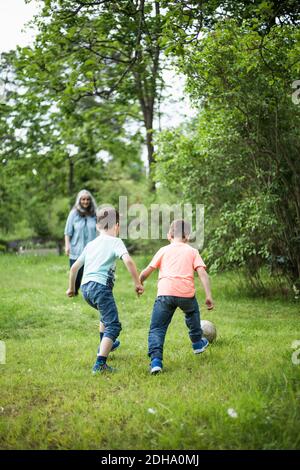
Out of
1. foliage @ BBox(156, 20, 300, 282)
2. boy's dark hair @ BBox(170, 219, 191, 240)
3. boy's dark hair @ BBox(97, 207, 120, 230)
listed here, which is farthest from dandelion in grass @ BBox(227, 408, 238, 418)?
foliage @ BBox(156, 20, 300, 282)

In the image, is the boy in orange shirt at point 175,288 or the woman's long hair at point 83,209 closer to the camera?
the boy in orange shirt at point 175,288

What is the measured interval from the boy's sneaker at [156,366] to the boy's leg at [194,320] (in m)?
0.64

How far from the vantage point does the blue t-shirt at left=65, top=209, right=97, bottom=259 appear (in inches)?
386

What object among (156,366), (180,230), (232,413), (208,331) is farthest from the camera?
(208,331)

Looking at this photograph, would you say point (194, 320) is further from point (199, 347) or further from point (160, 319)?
point (160, 319)

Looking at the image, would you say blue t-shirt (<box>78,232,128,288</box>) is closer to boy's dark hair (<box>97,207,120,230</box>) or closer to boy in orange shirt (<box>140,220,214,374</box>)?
boy's dark hair (<box>97,207,120,230</box>)

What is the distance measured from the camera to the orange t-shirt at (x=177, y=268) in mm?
5516

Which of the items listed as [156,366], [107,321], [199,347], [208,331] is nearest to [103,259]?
[107,321]

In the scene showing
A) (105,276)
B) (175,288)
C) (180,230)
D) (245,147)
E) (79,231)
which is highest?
(245,147)

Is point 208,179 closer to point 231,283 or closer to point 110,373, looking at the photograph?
point 231,283

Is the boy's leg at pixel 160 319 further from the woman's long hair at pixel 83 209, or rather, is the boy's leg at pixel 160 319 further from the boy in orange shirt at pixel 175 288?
the woman's long hair at pixel 83 209

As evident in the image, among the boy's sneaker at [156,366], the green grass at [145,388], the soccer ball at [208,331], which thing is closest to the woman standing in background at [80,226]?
the green grass at [145,388]

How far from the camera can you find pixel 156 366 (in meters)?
5.28

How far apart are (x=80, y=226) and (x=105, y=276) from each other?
434 centimetres
